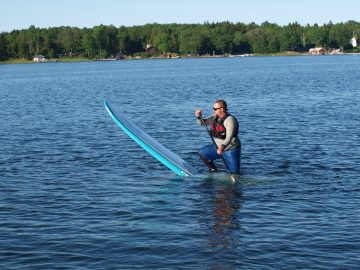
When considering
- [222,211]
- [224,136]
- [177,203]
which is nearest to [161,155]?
[224,136]

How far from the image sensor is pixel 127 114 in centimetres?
4384

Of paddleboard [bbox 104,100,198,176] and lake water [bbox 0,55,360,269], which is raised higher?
paddleboard [bbox 104,100,198,176]

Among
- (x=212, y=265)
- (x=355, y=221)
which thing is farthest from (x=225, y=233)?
(x=355, y=221)

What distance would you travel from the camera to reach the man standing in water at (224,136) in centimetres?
1873

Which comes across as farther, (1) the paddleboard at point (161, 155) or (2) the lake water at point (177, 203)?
(1) the paddleboard at point (161, 155)

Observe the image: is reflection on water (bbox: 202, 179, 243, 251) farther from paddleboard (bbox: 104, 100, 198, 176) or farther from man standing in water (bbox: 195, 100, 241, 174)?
paddleboard (bbox: 104, 100, 198, 176)

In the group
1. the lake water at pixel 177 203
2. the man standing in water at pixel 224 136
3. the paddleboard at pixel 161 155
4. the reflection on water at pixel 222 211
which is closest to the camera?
the lake water at pixel 177 203

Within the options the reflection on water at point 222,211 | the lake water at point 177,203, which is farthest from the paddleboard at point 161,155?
the reflection on water at point 222,211

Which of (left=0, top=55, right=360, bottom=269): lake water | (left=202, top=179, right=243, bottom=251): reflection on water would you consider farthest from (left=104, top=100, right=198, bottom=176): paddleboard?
(left=202, top=179, right=243, bottom=251): reflection on water

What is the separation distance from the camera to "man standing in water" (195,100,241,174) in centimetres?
1873

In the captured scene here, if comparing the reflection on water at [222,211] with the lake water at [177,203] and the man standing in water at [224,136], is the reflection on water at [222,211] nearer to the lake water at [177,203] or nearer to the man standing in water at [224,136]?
the lake water at [177,203]

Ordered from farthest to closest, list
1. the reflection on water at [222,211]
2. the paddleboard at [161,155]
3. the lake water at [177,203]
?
the paddleboard at [161,155] < the reflection on water at [222,211] < the lake water at [177,203]

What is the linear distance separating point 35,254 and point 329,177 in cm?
1020

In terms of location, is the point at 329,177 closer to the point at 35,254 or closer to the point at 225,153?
the point at 225,153
